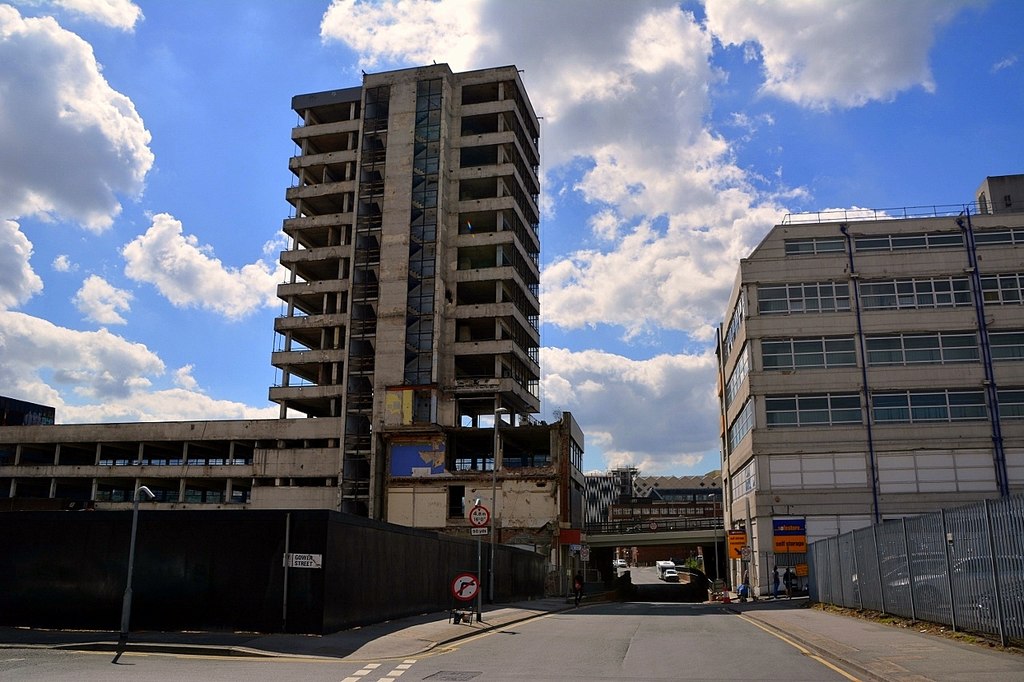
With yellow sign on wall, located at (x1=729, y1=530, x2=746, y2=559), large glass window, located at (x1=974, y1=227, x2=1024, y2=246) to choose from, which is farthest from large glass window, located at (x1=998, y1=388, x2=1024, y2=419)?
yellow sign on wall, located at (x1=729, y1=530, x2=746, y2=559)

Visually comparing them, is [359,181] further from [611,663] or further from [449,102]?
[611,663]

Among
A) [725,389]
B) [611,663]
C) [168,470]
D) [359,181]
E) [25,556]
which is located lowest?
[611,663]

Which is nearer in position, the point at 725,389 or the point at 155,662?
the point at 155,662

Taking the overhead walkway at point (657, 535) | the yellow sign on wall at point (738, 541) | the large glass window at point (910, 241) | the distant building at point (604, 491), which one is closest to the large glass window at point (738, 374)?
the large glass window at point (910, 241)

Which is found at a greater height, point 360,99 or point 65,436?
point 360,99

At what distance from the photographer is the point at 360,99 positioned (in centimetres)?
8219

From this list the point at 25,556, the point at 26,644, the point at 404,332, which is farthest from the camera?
the point at 404,332

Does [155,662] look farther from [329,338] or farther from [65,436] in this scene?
[65,436]

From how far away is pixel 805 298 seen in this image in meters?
56.2

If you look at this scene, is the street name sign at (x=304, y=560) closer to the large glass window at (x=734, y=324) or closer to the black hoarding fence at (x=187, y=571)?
the black hoarding fence at (x=187, y=571)

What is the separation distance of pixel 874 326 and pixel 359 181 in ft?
151

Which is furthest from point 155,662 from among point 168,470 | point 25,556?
point 168,470

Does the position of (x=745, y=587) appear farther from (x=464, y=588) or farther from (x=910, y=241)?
(x=464, y=588)

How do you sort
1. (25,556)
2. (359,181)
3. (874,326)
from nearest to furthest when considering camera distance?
(25,556), (874,326), (359,181)
